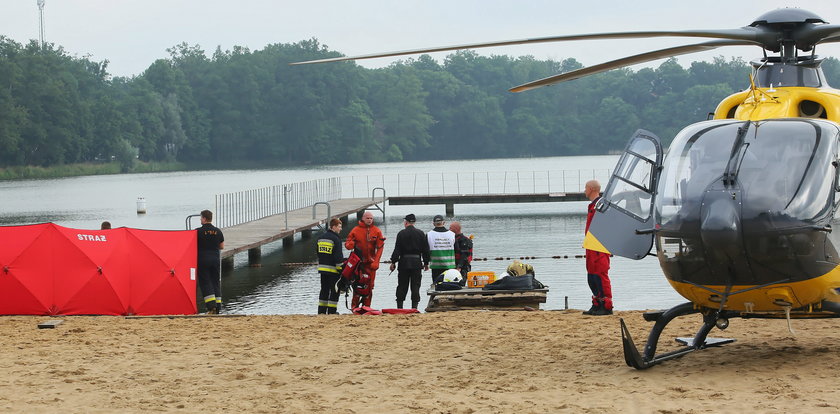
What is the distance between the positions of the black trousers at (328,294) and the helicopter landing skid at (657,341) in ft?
19.9

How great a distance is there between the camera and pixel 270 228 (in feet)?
101

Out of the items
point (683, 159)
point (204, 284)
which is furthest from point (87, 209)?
point (683, 159)

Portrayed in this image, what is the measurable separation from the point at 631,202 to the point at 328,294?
21.2 ft

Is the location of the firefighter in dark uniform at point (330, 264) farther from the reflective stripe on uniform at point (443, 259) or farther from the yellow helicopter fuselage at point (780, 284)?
the yellow helicopter fuselage at point (780, 284)

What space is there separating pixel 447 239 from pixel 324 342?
183 inches

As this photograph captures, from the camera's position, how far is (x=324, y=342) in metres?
11.2

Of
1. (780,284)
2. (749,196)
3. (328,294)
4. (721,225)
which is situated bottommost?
(328,294)

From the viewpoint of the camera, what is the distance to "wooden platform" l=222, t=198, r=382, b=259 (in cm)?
2625

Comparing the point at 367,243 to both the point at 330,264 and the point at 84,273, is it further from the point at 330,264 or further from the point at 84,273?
the point at 84,273

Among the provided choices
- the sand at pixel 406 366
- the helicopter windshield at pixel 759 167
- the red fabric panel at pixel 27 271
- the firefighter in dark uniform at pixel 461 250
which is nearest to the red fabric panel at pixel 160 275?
the red fabric panel at pixel 27 271

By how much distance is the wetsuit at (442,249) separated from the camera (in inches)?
613

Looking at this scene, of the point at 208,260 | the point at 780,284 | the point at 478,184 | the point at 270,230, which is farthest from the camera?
the point at 478,184


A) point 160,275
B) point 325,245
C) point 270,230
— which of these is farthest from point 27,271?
point 270,230

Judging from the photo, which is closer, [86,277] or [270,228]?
[86,277]
